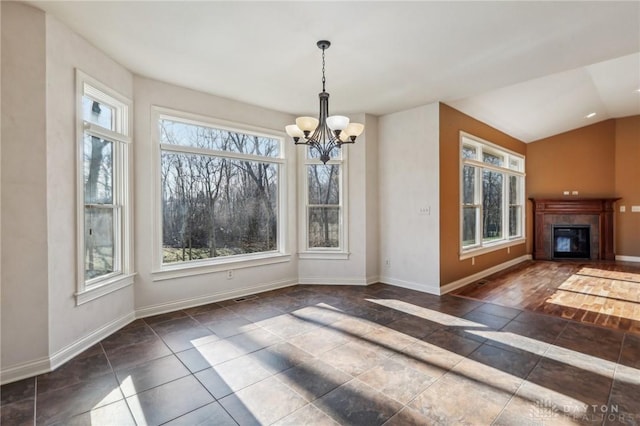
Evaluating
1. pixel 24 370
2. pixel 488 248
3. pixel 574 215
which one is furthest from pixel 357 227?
pixel 574 215

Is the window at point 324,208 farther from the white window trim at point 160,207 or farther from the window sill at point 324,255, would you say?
the white window trim at point 160,207

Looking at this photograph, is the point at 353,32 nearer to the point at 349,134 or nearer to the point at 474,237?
the point at 349,134

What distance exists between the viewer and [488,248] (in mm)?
5934

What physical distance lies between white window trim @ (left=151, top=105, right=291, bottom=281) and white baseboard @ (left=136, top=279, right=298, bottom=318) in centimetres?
33

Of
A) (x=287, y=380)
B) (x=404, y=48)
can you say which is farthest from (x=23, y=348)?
(x=404, y=48)

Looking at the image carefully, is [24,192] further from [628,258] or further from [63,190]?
[628,258]

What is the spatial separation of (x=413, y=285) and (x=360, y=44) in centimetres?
357

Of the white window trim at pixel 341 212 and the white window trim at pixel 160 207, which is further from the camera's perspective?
the white window trim at pixel 341 212

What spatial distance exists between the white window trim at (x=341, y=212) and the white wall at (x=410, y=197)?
629 millimetres

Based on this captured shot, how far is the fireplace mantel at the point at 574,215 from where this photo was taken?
7.39m

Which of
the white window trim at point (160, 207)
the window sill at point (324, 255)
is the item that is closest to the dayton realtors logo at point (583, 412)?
the window sill at point (324, 255)

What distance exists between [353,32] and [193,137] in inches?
100

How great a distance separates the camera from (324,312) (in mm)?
→ 3879

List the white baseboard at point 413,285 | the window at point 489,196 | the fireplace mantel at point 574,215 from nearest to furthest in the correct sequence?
the white baseboard at point 413,285 < the window at point 489,196 < the fireplace mantel at point 574,215
